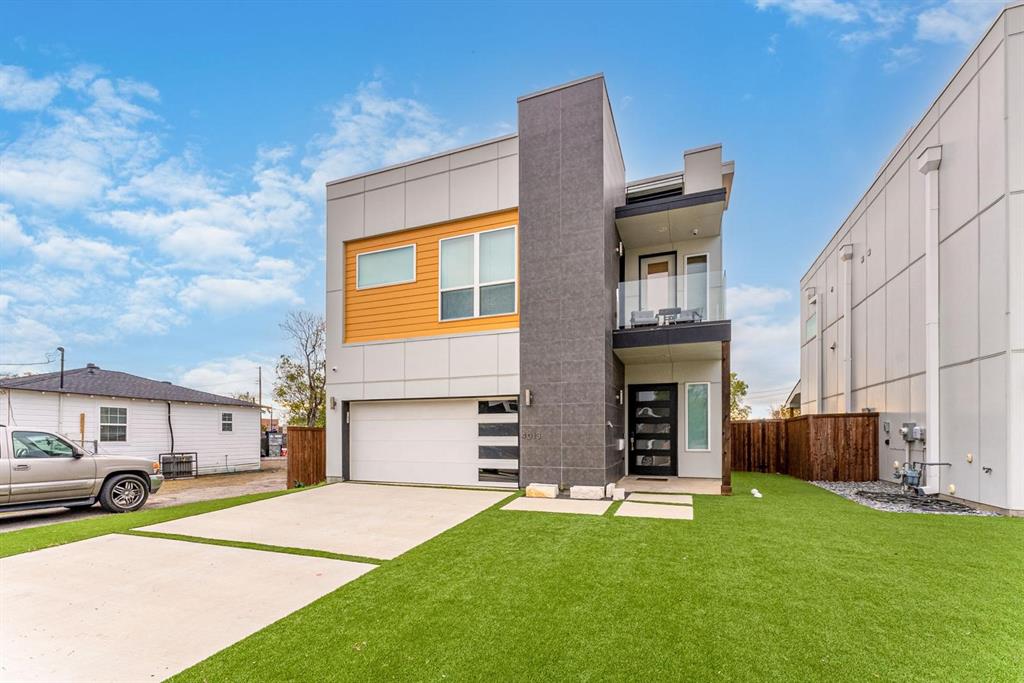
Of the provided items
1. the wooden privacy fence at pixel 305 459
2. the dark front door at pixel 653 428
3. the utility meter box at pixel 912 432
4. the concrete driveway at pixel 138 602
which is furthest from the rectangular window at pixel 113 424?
the utility meter box at pixel 912 432

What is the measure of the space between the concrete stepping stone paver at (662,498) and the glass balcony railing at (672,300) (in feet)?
10.6

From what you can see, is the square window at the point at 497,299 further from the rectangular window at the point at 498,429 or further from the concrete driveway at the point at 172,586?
the concrete driveway at the point at 172,586

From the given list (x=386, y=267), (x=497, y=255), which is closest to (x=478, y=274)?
(x=497, y=255)

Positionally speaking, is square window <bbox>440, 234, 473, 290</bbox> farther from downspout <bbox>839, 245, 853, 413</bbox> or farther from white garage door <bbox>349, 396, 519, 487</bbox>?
downspout <bbox>839, 245, 853, 413</bbox>

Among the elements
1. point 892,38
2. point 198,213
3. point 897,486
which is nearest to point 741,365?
point 897,486

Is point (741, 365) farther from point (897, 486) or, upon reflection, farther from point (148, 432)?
point (148, 432)

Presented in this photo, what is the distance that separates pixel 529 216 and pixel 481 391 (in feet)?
11.8

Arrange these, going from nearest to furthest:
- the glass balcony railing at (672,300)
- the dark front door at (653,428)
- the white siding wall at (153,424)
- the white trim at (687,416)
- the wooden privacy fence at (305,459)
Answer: the glass balcony railing at (672,300)
the white trim at (687,416)
the dark front door at (653,428)
the wooden privacy fence at (305,459)
the white siding wall at (153,424)

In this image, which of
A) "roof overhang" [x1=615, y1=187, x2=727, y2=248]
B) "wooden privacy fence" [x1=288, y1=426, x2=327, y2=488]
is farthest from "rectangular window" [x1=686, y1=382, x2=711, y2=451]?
"wooden privacy fence" [x1=288, y1=426, x2=327, y2=488]

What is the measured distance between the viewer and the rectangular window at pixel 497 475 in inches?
369

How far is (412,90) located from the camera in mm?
13625

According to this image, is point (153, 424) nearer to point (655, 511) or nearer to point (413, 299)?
point (413, 299)

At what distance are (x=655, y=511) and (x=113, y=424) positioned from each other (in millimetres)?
18272

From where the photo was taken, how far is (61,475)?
7953 millimetres
